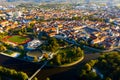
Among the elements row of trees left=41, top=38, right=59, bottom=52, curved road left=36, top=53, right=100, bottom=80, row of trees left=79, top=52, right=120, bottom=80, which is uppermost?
row of trees left=41, top=38, right=59, bottom=52

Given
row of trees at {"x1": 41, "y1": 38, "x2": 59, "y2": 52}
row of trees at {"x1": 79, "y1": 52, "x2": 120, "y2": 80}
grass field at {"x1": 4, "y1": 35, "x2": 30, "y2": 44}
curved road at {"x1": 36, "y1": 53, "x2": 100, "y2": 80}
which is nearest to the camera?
row of trees at {"x1": 79, "y1": 52, "x2": 120, "y2": 80}

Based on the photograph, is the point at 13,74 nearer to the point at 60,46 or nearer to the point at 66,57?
the point at 66,57

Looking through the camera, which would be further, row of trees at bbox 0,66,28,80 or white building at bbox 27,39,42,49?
white building at bbox 27,39,42,49

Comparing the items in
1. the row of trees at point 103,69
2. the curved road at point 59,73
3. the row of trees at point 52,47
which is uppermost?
the row of trees at point 52,47

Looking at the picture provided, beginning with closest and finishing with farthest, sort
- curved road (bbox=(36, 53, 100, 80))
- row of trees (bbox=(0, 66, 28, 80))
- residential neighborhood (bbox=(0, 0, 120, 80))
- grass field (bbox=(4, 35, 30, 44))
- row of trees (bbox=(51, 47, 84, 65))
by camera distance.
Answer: row of trees (bbox=(0, 66, 28, 80)), curved road (bbox=(36, 53, 100, 80)), residential neighborhood (bbox=(0, 0, 120, 80)), row of trees (bbox=(51, 47, 84, 65)), grass field (bbox=(4, 35, 30, 44))

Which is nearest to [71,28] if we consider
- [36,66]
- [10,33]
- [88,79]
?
[10,33]

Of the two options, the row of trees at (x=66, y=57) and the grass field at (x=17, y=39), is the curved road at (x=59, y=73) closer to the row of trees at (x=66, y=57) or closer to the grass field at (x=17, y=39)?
the row of trees at (x=66, y=57)

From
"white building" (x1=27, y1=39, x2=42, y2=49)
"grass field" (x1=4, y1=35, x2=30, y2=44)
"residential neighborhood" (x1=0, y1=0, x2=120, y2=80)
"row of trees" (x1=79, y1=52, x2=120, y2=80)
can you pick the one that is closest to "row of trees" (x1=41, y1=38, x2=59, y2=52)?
"residential neighborhood" (x1=0, y1=0, x2=120, y2=80)

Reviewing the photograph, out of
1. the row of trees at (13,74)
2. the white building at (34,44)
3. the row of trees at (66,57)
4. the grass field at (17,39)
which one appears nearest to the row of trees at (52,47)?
the row of trees at (66,57)

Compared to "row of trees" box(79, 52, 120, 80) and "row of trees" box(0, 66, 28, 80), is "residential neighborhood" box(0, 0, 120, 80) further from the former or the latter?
"row of trees" box(0, 66, 28, 80)

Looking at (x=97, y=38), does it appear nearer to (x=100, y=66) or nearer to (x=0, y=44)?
(x=100, y=66)

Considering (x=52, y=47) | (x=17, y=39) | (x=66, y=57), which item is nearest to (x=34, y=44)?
(x=52, y=47)
